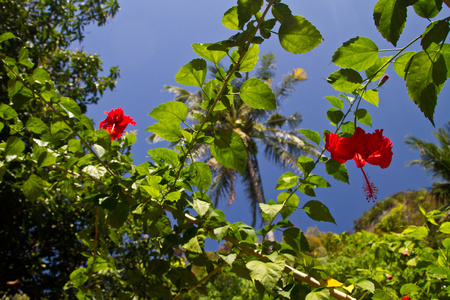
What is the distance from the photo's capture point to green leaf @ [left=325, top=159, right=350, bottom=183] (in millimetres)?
596

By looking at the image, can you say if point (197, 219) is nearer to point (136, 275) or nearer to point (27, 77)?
point (136, 275)

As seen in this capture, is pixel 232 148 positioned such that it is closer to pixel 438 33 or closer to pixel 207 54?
pixel 207 54

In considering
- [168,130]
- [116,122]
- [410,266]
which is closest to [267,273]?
[168,130]

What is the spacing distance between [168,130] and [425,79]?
0.43m

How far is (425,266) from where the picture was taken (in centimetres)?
90

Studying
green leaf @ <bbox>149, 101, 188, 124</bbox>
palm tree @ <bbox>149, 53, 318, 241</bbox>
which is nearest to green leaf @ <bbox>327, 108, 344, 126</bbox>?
green leaf @ <bbox>149, 101, 188, 124</bbox>

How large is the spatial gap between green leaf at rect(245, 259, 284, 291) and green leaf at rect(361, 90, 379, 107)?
1.17 ft

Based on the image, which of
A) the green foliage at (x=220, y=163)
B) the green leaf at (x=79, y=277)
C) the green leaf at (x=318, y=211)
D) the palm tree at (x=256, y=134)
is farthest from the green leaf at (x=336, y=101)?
the palm tree at (x=256, y=134)

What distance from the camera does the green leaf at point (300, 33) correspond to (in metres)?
0.36

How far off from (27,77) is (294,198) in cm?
73

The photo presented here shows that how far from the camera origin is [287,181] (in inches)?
22.9

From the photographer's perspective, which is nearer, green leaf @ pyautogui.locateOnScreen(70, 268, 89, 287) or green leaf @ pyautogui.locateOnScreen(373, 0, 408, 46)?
green leaf @ pyautogui.locateOnScreen(373, 0, 408, 46)

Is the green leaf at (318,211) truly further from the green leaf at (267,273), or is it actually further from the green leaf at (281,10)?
the green leaf at (281,10)

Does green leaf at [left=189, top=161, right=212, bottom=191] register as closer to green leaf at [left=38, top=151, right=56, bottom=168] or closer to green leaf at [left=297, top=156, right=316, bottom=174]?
green leaf at [left=297, top=156, right=316, bottom=174]
